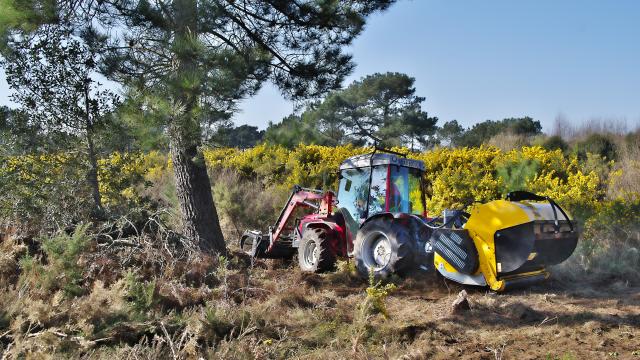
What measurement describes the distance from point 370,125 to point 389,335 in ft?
96.2

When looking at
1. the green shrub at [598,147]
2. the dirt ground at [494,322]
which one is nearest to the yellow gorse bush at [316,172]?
the green shrub at [598,147]

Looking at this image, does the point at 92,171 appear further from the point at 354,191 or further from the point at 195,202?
the point at 354,191

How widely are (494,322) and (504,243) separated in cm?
92

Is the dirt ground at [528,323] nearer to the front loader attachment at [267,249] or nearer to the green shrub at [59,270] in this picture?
the front loader attachment at [267,249]

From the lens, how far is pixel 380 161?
280 inches

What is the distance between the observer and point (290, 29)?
7.72 metres

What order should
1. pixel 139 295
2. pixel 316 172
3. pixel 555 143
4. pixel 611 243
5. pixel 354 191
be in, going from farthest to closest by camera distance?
pixel 555 143
pixel 316 172
pixel 611 243
pixel 354 191
pixel 139 295

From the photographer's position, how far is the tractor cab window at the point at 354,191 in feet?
23.9

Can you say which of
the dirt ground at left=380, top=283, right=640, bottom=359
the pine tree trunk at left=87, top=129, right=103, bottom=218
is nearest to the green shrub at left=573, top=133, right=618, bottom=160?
the dirt ground at left=380, top=283, right=640, bottom=359

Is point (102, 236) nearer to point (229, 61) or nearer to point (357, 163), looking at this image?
point (229, 61)

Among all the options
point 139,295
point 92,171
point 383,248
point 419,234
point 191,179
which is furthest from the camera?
point 92,171

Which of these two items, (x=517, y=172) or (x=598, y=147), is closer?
(x=517, y=172)

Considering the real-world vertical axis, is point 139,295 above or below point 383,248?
below

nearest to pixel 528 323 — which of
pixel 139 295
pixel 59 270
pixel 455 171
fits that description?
pixel 139 295
